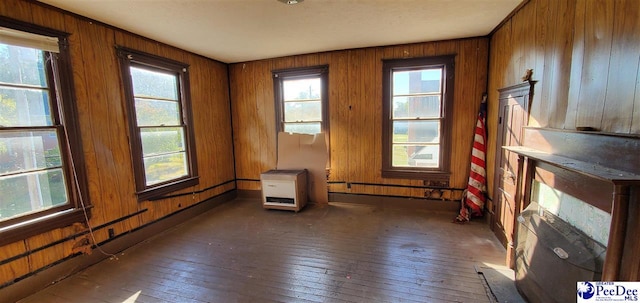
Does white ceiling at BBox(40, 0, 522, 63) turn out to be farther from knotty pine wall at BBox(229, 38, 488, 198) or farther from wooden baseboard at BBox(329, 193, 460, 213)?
wooden baseboard at BBox(329, 193, 460, 213)

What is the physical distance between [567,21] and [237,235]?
12.7 ft

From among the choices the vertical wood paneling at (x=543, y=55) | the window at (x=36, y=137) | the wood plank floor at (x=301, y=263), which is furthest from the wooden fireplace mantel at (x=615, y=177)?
the window at (x=36, y=137)

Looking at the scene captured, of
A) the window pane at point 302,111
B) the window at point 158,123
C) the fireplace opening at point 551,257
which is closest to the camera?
the fireplace opening at point 551,257

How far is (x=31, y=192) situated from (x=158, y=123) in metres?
1.46

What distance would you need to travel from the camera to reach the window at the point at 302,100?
4.25 metres

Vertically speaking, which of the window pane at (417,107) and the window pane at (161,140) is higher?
the window pane at (417,107)

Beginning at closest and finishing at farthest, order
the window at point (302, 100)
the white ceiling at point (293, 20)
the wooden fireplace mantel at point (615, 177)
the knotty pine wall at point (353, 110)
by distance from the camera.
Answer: the wooden fireplace mantel at point (615, 177), the white ceiling at point (293, 20), the knotty pine wall at point (353, 110), the window at point (302, 100)

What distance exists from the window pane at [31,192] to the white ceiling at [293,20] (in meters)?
1.62

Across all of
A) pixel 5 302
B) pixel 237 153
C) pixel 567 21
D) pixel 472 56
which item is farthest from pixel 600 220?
pixel 237 153

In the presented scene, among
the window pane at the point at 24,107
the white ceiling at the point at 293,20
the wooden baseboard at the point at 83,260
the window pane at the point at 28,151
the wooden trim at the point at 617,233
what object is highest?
the white ceiling at the point at 293,20

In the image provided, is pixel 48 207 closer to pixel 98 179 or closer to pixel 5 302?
pixel 98 179

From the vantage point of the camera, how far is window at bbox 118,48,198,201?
3.10 metres

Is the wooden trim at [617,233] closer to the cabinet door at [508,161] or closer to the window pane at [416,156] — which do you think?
the cabinet door at [508,161]

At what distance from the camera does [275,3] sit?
238 cm
